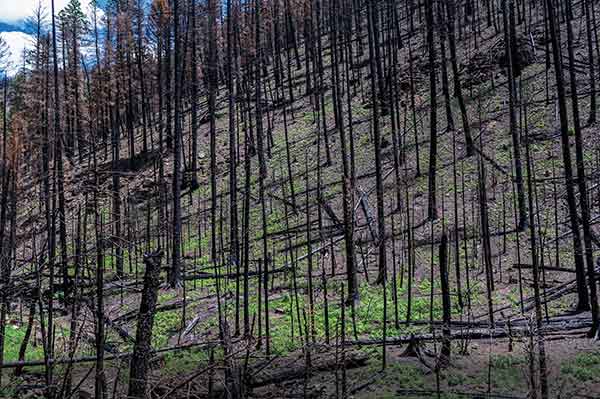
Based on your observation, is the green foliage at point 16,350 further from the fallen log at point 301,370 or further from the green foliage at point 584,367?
the green foliage at point 584,367

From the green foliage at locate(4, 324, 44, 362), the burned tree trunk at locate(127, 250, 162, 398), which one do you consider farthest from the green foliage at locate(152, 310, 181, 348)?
the burned tree trunk at locate(127, 250, 162, 398)

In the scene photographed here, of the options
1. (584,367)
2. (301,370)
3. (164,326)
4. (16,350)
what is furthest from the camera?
(164,326)

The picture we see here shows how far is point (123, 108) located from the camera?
5219 centimetres

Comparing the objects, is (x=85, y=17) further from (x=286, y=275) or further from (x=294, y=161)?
(x=286, y=275)

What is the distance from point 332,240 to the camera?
2034 cm

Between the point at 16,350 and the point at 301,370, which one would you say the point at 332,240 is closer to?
the point at 301,370

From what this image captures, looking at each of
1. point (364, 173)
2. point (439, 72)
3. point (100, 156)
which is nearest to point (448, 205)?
point (364, 173)

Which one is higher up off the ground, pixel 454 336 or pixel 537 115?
pixel 537 115

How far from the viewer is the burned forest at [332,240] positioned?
980cm

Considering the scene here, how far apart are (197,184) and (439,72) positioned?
58.1 feet

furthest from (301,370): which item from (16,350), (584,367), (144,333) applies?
(16,350)

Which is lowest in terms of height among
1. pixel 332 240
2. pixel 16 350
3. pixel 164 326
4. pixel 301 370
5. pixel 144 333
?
pixel 16 350

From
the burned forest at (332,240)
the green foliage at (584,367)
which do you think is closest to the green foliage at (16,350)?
the burned forest at (332,240)

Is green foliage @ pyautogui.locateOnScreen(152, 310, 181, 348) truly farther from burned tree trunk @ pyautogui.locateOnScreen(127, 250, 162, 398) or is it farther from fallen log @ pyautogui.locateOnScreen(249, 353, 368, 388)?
burned tree trunk @ pyautogui.locateOnScreen(127, 250, 162, 398)
